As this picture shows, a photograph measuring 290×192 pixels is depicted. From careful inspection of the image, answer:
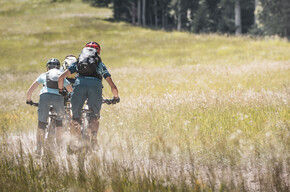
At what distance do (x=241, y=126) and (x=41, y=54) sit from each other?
121 ft

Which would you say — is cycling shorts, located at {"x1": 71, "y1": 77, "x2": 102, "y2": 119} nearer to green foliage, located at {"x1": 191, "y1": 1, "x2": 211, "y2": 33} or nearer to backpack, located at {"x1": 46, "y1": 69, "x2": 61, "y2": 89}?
backpack, located at {"x1": 46, "y1": 69, "x2": 61, "y2": 89}

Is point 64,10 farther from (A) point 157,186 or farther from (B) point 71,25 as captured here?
(A) point 157,186

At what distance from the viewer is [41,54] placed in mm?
41656

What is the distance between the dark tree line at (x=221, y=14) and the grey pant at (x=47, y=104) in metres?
40.3

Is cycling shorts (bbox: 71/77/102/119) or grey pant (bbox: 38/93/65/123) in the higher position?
cycling shorts (bbox: 71/77/102/119)

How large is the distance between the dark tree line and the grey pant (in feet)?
132

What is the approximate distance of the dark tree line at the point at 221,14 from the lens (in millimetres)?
44125

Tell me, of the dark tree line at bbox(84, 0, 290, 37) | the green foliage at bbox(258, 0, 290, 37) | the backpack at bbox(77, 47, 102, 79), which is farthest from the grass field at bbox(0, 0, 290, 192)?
the dark tree line at bbox(84, 0, 290, 37)

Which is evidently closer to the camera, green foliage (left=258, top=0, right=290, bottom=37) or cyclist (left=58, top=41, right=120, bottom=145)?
cyclist (left=58, top=41, right=120, bottom=145)

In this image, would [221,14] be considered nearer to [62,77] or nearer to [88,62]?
[62,77]

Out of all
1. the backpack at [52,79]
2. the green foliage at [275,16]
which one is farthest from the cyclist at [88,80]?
the green foliage at [275,16]

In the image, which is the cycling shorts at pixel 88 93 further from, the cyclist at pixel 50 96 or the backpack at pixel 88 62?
the cyclist at pixel 50 96

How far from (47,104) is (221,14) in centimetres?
5878

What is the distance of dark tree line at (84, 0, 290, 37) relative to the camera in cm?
4412
